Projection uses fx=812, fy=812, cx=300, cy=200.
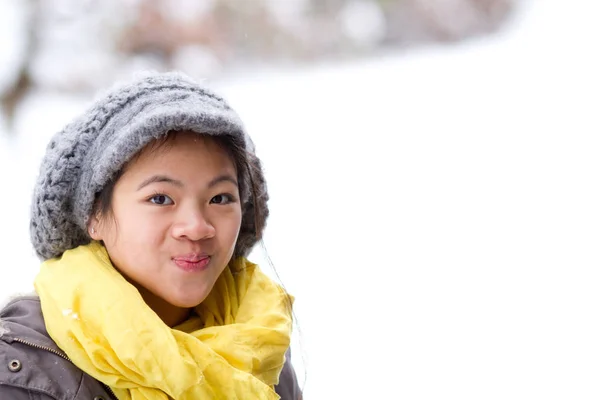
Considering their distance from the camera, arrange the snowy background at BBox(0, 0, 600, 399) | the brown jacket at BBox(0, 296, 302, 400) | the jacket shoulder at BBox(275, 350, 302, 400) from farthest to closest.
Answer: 1. the snowy background at BBox(0, 0, 600, 399)
2. the jacket shoulder at BBox(275, 350, 302, 400)
3. the brown jacket at BBox(0, 296, 302, 400)

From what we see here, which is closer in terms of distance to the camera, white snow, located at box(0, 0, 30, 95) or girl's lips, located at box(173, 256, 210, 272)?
girl's lips, located at box(173, 256, 210, 272)

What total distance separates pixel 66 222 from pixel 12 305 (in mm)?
148

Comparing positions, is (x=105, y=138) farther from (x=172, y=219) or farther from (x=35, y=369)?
(x=35, y=369)

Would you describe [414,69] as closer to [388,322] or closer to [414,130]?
[414,130]

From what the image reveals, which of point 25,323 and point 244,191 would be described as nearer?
point 25,323

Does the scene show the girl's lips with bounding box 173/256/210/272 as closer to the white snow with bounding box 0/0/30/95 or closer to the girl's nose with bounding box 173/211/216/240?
the girl's nose with bounding box 173/211/216/240

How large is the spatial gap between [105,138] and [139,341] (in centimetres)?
30

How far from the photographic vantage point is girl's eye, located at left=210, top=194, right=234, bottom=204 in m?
1.27

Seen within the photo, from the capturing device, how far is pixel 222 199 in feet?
4.18

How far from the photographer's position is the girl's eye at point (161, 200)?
1.21 metres

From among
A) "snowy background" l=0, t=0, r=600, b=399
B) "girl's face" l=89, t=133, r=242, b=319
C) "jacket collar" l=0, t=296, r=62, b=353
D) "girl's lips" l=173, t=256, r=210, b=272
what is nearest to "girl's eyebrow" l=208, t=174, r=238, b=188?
"girl's face" l=89, t=133, r=242, b=319

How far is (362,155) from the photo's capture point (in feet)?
13.1

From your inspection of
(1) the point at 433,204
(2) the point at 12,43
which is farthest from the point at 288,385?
(2) the point at 12,43

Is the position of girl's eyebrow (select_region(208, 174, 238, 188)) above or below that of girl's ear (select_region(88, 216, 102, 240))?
above
